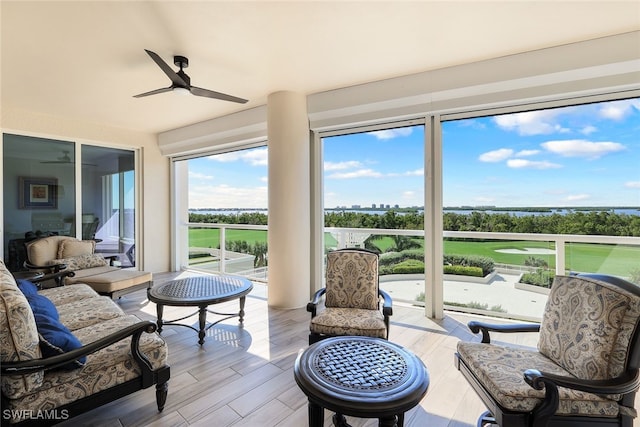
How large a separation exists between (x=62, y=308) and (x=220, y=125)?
3.30 metres

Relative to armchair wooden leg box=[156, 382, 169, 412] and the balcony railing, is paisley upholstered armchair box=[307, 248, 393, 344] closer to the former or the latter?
armchair wooden leg box=[156, 382, 169, 412]

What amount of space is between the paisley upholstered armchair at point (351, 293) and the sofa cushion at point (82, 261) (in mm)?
3554

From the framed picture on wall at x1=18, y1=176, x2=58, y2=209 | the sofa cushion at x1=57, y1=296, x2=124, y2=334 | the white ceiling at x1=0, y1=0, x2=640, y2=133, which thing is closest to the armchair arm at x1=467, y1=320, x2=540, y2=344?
the white ceiling at x1=0, y1=0, x2=640, y2=133

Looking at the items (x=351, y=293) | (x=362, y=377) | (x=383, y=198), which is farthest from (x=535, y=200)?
(x=362, y=377)

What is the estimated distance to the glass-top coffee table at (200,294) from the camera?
274cm

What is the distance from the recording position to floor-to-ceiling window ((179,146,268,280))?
17.1 feet

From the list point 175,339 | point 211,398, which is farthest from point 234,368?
point 175,339

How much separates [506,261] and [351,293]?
6.57ft

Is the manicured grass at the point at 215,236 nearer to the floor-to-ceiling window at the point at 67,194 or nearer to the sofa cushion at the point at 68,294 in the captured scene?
the floor-to-ceiling window at the point at 67,194

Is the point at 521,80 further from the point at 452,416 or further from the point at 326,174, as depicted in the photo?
the point at 452,416

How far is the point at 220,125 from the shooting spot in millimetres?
4820

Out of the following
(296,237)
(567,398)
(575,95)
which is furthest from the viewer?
(296,237)

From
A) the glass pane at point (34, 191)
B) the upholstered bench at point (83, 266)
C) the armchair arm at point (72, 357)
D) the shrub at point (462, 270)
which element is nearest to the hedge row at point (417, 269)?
the shrub at point (462, 270)

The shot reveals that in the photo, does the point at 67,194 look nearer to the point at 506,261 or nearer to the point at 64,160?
the point at 64,160
